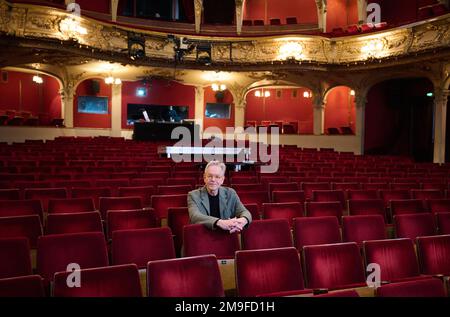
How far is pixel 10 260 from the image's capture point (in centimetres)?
220

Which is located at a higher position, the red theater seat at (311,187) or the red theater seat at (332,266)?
the red theater seat at (311,187)

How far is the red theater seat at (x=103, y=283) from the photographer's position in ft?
5.88

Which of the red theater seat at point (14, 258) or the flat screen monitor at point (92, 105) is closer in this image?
the red theater seat at point (14, 258)

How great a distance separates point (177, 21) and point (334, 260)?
1437 cm

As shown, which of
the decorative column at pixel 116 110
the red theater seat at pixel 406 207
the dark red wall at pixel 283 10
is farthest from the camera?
A: the dark red wall at pixel 283 10

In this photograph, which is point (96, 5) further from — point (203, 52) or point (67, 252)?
point (67, 252)

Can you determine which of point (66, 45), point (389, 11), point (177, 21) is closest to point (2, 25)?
point (66, 45)

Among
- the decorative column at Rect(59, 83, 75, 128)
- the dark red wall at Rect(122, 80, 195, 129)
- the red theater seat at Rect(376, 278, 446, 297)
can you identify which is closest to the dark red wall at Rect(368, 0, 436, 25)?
the dark red wall at Rect(122, 80, 195, 129)

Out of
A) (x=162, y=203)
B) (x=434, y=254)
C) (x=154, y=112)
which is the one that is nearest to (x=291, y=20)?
(x=154, y=112)

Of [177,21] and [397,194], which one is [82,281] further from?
[177,21]

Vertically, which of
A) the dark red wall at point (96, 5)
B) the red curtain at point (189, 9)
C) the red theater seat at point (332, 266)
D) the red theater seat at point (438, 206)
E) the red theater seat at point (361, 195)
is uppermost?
the red curtain at point (189, 9)

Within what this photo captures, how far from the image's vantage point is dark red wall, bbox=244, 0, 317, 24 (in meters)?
15.6

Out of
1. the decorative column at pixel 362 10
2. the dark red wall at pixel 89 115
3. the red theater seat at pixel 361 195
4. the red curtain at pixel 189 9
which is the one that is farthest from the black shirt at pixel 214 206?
the red curtain at pixel 189 9

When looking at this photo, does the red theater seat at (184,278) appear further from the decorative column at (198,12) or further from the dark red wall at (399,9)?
the decorative column at (198,12)
